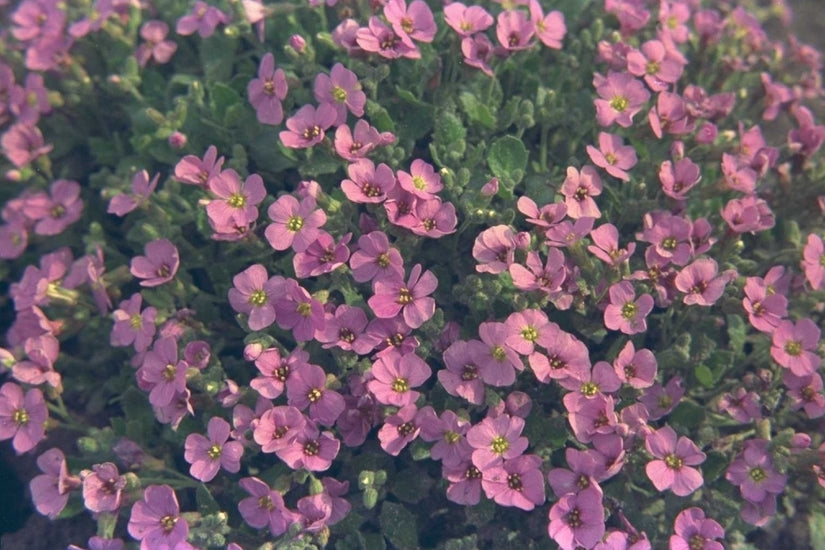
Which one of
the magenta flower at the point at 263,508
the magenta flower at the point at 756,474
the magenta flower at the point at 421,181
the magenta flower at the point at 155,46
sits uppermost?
the magenta flower at the point at 421,181

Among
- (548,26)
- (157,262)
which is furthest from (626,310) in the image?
(157,262)

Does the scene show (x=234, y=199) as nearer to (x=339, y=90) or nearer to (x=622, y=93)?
(x=339, y=90)

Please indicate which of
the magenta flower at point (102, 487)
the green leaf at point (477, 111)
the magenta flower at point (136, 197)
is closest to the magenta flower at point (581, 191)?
the green leaf at point (477, 111)

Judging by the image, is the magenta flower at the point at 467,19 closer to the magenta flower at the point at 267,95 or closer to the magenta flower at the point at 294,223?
the magenta flower at the point at 267,95

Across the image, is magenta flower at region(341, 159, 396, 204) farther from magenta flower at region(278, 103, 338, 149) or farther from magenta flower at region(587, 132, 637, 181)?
magenta flower at region(587, 132, 637, 181)

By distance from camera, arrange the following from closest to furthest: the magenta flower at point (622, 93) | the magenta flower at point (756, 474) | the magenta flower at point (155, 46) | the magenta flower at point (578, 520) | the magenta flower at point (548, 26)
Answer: the magenta flower at point (578, 520) < the magenta flower at point (756, 474) < the magenta flower at point (622, 93) < the magenta flower at point (548, 26) < the magenta flower at point (155, 46)
